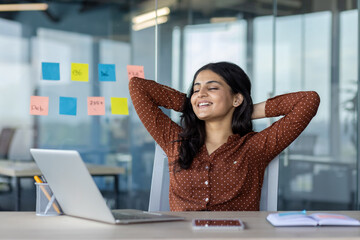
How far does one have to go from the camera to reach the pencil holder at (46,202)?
1.58 m

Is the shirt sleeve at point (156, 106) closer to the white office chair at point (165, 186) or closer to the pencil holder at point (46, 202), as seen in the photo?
the white office chair at point (165, 186)

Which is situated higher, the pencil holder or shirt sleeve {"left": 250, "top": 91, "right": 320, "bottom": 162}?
shirt sleeve {"left": 250, "top": 91, "right": 320, "bottom": 162}

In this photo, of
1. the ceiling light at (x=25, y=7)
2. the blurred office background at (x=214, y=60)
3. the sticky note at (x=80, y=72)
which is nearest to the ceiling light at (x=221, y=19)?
the blurred office background at (x=214, y=60)

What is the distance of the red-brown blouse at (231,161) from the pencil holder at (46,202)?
0.59m

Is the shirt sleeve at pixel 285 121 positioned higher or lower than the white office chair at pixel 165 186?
higher

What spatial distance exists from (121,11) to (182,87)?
44.6 inches

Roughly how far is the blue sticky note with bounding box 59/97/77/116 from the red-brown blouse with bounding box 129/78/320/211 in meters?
1.36

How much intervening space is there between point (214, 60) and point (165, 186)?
2918mm

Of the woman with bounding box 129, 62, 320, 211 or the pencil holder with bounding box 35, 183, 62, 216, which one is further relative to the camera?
the woman with bounding box 129, 62, 320, 211

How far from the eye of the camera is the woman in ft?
6.68

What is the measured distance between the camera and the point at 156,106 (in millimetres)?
2312

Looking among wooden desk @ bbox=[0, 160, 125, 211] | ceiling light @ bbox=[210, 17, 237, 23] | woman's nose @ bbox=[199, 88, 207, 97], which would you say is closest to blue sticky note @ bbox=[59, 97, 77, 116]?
wooden desk @ bbox=[0, 160, 125, 211]

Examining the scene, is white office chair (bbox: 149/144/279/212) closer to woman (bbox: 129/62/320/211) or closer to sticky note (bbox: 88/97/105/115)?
woman (bbox: 129/62/320/211)

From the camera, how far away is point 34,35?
5.06 metres
